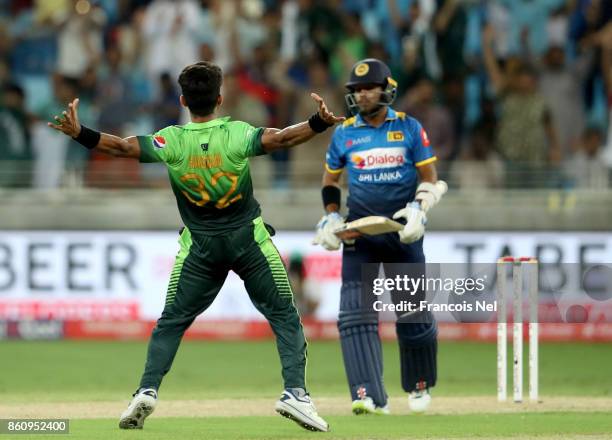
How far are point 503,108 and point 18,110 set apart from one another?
20.4 ft

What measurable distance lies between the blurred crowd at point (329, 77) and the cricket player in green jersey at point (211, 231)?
9515 millimetres

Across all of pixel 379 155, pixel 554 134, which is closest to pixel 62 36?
pixel 554 134

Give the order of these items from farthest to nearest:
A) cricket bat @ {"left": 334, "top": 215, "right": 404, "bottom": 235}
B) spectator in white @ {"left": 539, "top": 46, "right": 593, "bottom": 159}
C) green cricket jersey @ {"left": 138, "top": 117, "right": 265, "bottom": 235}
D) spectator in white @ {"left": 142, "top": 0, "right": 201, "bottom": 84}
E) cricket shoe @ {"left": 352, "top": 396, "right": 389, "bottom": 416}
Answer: spectator in white @ {"left": 142, "top": 0, "right": 201, "bottom": 84}
spectator in white @ {"left": 539, "top": 46, "right": 593, "bottom": 159}
cricket shoe @ {"left": 352, "top": 396, "right": 389, "bottom": 416}
cricket bat @ {"left": 334, "top": 215, "right": 404, "bottom": 235}
green cricket jersey @ {"left": 138, "top": 117, "right": 265, "bottom": 235}

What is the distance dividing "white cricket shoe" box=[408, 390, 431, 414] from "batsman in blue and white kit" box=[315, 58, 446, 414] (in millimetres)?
375

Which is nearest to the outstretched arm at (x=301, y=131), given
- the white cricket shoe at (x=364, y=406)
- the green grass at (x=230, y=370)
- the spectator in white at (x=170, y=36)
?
the white cricket shoe at (x=364, y=406)

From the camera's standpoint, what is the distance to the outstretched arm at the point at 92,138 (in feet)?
29.7

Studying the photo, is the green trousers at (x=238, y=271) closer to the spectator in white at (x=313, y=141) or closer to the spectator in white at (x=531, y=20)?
the spectator in white at (x=313, y=141)

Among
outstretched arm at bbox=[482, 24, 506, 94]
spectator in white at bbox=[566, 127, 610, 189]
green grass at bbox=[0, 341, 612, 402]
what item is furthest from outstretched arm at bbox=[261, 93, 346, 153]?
outstretched arm at bbox=[482, 24, 506, 94]

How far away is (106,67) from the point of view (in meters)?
20.7

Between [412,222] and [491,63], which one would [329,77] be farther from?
[412,222]

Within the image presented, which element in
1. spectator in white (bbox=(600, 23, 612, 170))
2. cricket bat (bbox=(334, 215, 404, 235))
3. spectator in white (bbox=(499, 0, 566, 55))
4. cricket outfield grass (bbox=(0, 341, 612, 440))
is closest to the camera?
cricket outfield grass (bbox=(0, 341, 612, 440))

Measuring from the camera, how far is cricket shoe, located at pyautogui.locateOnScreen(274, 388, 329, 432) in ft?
30.9

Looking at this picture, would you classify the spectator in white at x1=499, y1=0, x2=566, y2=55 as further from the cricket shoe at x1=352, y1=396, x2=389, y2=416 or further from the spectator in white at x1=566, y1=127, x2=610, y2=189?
the cricket shoe at x1=352, y1=396, x2=389, y2=416

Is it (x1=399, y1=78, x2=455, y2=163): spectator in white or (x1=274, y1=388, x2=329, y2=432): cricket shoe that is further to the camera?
(x1=399, y1=78, x2=455, y2=163): spectator in white
